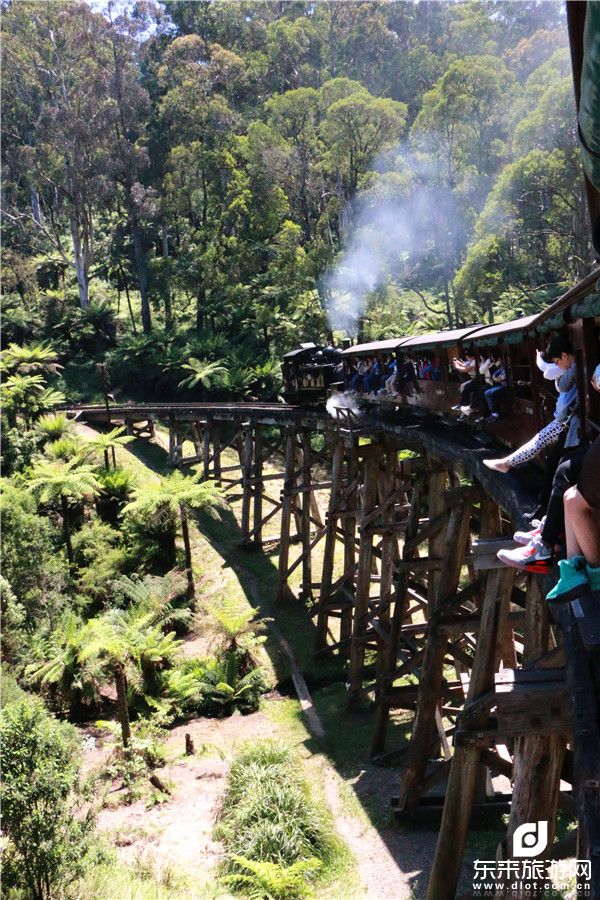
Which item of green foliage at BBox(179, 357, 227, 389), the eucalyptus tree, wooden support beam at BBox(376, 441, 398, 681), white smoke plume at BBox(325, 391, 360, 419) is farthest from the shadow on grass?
the eucalyptus tree

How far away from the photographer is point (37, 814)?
8.09 m

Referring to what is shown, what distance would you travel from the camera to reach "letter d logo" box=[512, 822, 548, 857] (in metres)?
4.38

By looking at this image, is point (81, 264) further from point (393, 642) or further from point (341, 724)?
point (393, 642)

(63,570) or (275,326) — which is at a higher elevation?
(275,326)

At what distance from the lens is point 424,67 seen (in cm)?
5197

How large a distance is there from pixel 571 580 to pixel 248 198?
34604 mm

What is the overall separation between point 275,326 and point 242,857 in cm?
2672

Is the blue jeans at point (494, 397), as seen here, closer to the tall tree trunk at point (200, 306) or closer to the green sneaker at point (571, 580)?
the green sneaker at point (571, 580)

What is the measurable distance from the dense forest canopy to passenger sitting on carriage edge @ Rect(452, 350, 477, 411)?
55.5 feet

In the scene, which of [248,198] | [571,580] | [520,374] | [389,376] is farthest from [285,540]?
[248,198]

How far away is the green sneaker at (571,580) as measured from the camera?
370 centimetres

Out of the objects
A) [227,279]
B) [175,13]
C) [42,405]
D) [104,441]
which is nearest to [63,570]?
[104,441]

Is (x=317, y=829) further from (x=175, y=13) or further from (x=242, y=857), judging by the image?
(x=175, y=13)

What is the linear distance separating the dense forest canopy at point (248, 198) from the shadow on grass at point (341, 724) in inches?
485
